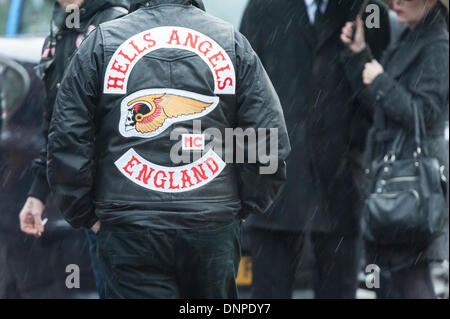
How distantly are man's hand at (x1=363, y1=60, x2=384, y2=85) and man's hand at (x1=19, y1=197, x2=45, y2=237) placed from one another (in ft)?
5.75

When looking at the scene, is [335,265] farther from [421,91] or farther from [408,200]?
[421,91]

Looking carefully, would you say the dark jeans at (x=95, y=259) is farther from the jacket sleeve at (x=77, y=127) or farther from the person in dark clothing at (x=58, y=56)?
the jacket sleeve at (x=77, y=127)

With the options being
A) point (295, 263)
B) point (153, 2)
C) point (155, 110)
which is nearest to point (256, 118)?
point (155, 110)

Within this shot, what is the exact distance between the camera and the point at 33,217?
3.76 metres

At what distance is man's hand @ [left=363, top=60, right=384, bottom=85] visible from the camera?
4.32 meters

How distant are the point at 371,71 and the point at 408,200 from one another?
69 centimetres

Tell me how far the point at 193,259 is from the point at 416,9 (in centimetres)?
209

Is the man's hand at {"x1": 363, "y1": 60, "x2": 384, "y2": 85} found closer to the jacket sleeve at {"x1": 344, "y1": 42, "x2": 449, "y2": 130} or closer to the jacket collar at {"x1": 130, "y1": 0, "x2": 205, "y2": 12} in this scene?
the jacket sleeve at {"x1": 344, "y1": 42, "x2": 449, "y2": 130}

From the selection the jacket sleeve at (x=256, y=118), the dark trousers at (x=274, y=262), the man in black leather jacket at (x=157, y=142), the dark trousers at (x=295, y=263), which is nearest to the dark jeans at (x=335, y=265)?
the dark trousers at (x=295, y=263)

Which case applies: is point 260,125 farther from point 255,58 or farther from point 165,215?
point 165,215

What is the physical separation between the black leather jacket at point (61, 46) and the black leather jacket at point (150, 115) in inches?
26.0

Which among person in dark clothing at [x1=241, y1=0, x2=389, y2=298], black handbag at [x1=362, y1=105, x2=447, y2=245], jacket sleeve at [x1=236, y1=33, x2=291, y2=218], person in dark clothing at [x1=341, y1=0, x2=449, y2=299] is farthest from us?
person in dark clothing at [x1=241, y1=0, x2=389, y2=298]

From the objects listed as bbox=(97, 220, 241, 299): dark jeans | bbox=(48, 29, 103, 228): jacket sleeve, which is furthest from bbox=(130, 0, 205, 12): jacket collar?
bbox=(97, 220, 241, 299): dark jeans
